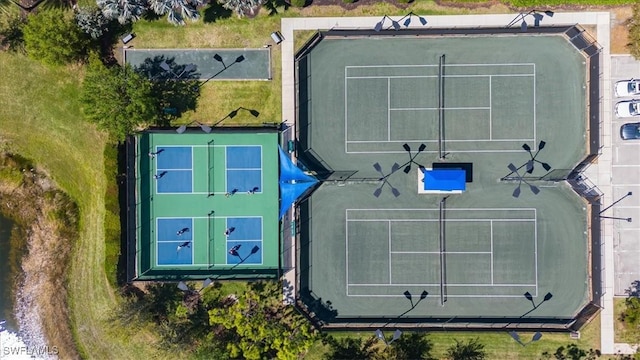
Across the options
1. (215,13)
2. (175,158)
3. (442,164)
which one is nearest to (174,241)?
(175,158)

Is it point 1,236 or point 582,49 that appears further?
point 1,236

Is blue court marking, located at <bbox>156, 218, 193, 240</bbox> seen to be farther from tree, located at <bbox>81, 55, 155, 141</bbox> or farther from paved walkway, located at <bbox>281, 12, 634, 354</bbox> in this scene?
paved walkway, located at <bbox>281, 12, 634, 354</bbox>

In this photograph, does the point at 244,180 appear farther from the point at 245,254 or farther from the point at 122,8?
the point at 122,8

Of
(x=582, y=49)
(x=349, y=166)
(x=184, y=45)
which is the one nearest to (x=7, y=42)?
(x=184, y=45)

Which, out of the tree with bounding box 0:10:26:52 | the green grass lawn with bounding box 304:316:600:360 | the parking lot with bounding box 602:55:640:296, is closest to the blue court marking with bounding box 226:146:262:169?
the green grass lawn with bounding box 304:316:600:360

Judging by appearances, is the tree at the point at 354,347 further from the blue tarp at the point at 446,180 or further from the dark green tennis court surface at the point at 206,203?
the blue tarp at the point at 446,180

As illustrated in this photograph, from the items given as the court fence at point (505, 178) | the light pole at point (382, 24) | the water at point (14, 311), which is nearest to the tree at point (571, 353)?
the court fence at point (505, 178)

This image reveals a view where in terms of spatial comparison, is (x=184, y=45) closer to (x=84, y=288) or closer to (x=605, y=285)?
(x=84, y=288)
